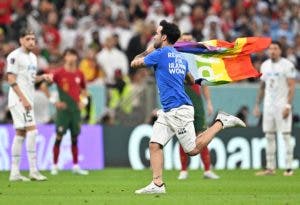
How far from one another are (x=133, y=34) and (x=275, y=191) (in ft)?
46.3

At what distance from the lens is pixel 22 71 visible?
1861 centimetres

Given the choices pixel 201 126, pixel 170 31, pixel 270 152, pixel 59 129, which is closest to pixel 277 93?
pixel 270 152

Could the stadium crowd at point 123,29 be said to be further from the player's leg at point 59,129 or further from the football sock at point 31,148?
the football sock at point 31,148

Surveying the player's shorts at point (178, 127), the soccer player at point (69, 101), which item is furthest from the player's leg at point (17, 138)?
the player's shorts at point (178, 127)

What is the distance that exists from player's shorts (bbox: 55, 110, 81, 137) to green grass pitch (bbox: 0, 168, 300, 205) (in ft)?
3.16

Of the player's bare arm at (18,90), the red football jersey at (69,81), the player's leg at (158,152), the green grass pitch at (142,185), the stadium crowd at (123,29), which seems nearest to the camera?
the green grass pitch at (142,185)

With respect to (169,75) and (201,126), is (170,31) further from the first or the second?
(201,126)

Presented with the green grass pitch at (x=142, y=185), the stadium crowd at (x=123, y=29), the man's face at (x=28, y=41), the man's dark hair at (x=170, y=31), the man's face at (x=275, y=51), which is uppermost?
the stadium crowd at (x=123, y=29)

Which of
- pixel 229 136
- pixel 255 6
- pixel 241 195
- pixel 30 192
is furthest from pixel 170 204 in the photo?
pixel 255 6

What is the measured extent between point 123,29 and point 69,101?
8.16m

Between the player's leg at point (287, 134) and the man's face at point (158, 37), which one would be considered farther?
the player's leg at point (287, 134)

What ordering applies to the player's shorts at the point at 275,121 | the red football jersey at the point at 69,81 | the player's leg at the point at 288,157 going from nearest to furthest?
the player's leg at the point at 288,157
the player's shorts at the point at 275,121
the red football jersey at the point at 69,81

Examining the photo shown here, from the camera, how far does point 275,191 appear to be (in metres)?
15.7

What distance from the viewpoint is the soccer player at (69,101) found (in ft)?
70.3
